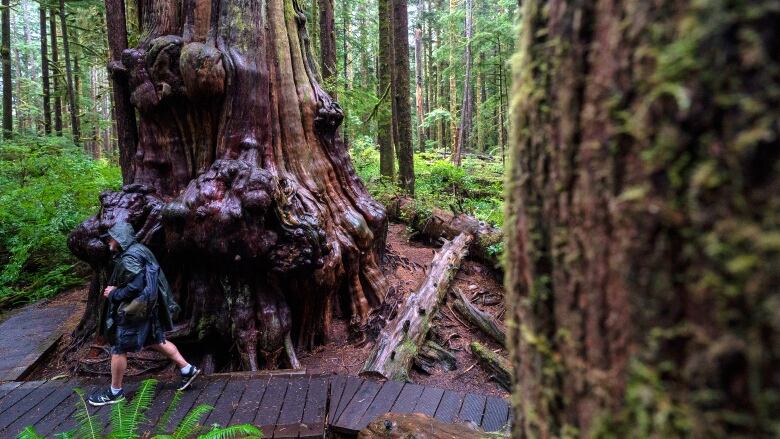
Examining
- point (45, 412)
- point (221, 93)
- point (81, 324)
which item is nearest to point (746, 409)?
point (45, 412)

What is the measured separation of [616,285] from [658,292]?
0.08 meters

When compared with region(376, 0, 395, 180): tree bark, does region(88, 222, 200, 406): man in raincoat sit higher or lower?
lower

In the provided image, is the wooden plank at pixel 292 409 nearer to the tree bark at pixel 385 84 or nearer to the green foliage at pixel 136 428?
the green foliage at pixel 136 428

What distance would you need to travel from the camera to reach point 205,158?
20.3 feet

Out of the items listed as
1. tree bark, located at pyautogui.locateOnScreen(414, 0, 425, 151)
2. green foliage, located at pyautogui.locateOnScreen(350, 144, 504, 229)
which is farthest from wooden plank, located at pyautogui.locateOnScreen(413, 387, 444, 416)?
tree bark, located at pyautogui.locateOnScreen(414, 0, 425, 151)

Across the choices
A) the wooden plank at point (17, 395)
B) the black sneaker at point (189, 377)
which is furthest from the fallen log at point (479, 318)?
the wooden plank at point (17, 395)

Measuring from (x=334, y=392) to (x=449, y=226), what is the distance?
244 inches

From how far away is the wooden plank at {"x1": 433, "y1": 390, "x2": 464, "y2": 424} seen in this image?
13.4 ft

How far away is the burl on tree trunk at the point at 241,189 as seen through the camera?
17.0 ft

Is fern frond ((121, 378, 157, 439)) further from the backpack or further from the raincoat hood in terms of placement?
the raincoat hood

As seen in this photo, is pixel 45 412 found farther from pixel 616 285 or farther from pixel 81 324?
pixel 616 285

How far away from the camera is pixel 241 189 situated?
512 centimetres

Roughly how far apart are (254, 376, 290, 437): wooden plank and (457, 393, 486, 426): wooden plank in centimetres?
169

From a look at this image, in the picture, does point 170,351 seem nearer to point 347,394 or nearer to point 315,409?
point 315,409
